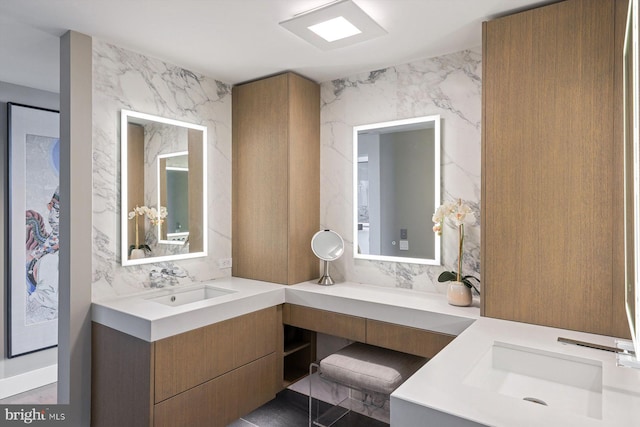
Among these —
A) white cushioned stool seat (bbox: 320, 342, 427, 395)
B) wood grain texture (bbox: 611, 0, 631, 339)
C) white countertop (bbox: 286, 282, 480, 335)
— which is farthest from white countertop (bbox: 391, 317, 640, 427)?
white cushioned stool seat (bbox: 320, 342, 427, 395)

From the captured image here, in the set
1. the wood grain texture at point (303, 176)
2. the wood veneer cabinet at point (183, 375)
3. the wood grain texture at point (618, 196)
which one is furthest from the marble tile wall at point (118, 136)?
the wood grain texture at point (618, 196)

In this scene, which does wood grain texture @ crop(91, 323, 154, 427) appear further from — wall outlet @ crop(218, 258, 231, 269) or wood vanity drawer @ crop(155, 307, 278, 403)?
wall outlet @ crop(218, 258, 231, 269)

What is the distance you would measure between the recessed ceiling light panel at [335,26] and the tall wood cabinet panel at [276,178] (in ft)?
2.29

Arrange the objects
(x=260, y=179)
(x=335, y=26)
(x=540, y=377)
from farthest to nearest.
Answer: (x=260, y=179)
(x=335, y=26)
(x=540, y=377)

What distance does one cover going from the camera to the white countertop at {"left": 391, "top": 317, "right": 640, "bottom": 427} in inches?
43.8

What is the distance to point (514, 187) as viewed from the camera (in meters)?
2.02

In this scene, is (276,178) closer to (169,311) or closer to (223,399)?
(169,311)

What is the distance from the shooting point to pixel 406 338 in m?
2.28

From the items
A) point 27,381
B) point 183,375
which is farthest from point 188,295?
point 27,381

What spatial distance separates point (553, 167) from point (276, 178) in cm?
185

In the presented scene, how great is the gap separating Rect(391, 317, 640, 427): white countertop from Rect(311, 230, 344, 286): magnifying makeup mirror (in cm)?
138

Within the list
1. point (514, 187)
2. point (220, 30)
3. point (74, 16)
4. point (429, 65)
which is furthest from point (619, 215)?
point (74, 16)

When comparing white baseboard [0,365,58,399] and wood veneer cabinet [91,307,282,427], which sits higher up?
wood veneer cabinet [91,307,282,427]

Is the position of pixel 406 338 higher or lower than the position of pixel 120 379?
higher
